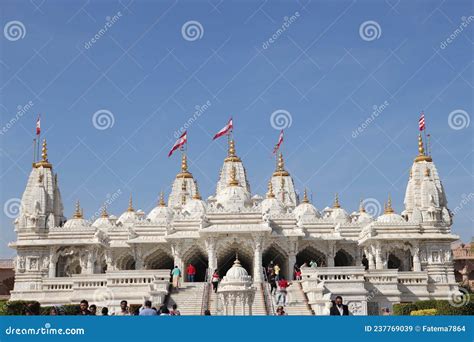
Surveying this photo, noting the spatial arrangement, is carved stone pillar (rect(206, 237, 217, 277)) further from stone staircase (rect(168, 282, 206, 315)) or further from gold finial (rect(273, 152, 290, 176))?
gold finial (rect(273, 152, 290, 176))

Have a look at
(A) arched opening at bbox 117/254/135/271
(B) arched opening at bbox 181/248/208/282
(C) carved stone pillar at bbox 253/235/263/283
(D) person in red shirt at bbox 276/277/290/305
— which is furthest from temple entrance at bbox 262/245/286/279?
(D) person in red shirt at bbox 276/277/290/305

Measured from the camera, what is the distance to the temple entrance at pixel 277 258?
3700cm

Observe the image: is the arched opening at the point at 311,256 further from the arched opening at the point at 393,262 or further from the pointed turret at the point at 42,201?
the pointed turret at the point at 42,201

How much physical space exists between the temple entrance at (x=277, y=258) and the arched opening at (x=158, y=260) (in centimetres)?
586

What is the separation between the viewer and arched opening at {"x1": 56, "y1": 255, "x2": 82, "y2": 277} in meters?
39.2

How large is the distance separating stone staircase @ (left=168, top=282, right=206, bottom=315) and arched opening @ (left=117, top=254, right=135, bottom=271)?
11.9 metres

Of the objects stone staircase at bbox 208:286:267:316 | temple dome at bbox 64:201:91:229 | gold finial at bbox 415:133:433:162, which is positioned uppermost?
gold finial at bbox 415:133:433:162

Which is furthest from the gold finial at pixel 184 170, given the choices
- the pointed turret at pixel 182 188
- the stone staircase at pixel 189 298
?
the stone staircase at pixel 189 298

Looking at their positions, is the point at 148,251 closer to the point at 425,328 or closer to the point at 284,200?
the point at 284,200

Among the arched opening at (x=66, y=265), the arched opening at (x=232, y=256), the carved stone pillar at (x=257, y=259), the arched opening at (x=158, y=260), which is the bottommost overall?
the carved stone pillar at (x=257, y=259)

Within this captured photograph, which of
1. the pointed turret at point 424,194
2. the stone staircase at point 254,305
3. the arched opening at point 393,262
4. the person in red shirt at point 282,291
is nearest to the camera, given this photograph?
the person in red shirt at point 282,291

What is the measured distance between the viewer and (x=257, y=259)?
3372cm

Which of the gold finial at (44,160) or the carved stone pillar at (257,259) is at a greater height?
the gold finial at (44,160)

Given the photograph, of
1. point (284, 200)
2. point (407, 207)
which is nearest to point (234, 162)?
point (284, 200)
